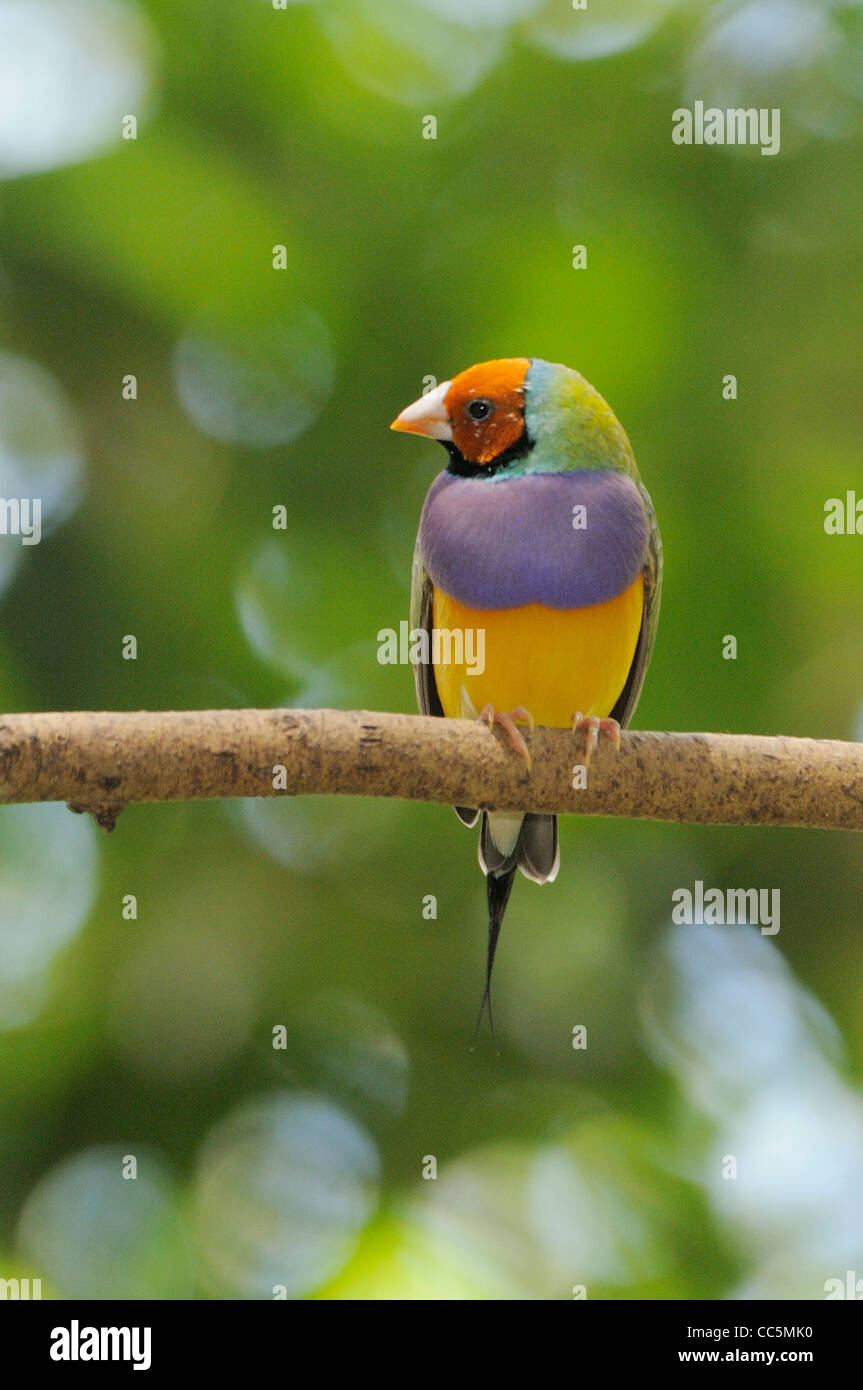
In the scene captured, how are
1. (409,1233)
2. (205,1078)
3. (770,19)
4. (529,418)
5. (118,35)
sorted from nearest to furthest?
(529,418), (409,1233), (205,1078), (118,35), (770,19)

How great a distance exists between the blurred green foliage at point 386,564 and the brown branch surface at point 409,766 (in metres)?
2.31

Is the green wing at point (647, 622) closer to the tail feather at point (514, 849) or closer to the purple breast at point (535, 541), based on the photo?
the purple breast at point (535, 541)

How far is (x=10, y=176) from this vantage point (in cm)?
557

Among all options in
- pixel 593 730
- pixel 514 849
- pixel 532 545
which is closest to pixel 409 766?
pixel 593 730

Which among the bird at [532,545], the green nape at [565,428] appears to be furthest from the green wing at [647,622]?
the green nape at [565,428]

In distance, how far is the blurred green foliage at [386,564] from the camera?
5.11m

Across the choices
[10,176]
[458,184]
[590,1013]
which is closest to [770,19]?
[458,184]

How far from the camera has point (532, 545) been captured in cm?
354

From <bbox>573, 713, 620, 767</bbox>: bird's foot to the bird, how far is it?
31 centimetres

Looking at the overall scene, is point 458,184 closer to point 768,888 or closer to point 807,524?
point 807,524

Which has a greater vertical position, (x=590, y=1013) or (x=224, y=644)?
(x=224, y=644)

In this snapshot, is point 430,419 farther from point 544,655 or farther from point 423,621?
point 544,655

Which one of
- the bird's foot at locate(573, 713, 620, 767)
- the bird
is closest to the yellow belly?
the bird

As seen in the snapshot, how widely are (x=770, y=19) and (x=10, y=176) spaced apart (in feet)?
10.0
